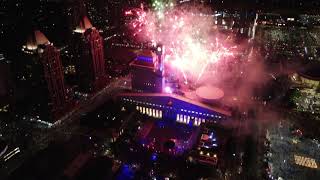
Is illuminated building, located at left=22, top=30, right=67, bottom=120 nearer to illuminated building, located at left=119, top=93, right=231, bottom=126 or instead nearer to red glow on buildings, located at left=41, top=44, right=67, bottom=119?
red glow on buildings, located at left=41, top=44, right=67, bottom=119

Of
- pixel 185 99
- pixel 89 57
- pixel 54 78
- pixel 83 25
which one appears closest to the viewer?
pixel 54 78

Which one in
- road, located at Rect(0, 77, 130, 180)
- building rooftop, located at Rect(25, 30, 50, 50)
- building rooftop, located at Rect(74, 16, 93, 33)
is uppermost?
building rooftop, located at Rect(74, 16, 93, 33)

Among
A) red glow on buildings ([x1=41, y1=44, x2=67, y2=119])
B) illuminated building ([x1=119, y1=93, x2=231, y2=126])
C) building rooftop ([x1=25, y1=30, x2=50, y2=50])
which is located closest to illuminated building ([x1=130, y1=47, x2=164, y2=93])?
illuminated building ([x1=119, y1=93, x2=231, y2=126])

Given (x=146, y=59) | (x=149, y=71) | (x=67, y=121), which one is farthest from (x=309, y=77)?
(x=67, y=121)

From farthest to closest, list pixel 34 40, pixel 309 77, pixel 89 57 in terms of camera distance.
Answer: pixel 309 77 → pixel 89 57 → pixel 34 40

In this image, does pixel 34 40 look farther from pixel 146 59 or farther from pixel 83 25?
pixel 146 59

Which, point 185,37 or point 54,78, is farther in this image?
point 185,37

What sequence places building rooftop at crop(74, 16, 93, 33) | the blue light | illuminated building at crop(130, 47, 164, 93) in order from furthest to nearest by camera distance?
the blue light → illuminated building at crop(130, 47, 164, 93) → building rooftop at crop(74, 16, 93, 33)
